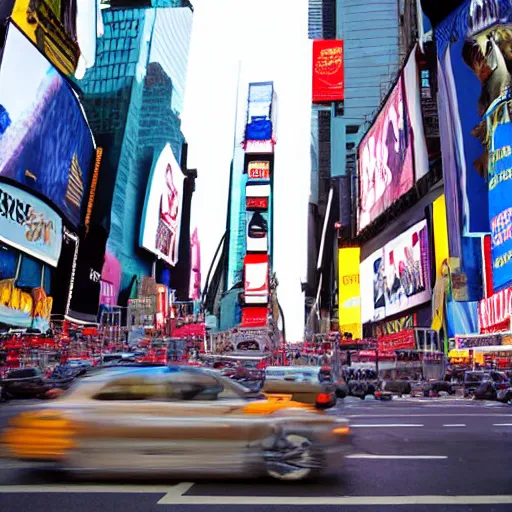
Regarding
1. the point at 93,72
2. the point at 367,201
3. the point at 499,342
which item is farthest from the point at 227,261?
the point at 499,342

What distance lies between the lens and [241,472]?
23.3ft

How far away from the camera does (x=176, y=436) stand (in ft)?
23.2

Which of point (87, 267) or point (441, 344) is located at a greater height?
point (87, 267)

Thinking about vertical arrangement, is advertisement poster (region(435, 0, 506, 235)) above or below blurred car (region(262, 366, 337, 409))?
above

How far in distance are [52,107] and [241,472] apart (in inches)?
2178

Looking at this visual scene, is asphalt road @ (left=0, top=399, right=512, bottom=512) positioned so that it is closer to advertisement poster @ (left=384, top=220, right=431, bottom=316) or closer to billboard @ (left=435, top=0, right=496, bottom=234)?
billboard @ (left=435, top=0, right=496, bottom=234)

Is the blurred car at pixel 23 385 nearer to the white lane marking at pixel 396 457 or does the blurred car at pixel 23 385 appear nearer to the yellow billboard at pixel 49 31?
the white lane marking at pixel 396 457

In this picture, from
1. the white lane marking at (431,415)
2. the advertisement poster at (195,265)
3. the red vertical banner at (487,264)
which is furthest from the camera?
the advertisement poster at (195,265)

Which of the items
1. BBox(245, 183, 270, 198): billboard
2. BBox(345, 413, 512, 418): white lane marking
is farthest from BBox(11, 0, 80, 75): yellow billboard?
BBox(245, 183, 270, 198): billboard

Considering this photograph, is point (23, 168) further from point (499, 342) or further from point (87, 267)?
point (499, 342)

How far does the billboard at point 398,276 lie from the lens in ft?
195

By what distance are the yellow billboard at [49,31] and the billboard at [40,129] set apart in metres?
2.73

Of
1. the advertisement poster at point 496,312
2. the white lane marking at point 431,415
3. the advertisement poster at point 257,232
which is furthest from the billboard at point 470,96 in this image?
the advertisement poster at point 257,232

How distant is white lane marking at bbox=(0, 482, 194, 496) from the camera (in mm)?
6738
